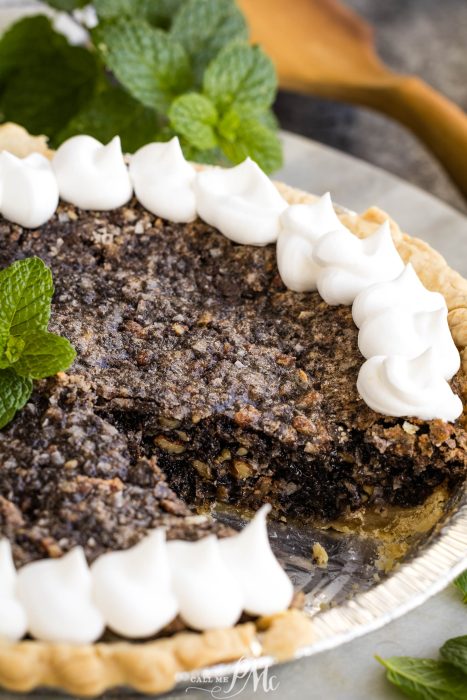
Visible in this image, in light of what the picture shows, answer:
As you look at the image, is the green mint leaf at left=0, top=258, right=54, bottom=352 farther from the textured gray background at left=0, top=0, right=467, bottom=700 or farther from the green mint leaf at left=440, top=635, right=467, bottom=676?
the green mint leaf at left=440, top=635, right=467, bottom=676

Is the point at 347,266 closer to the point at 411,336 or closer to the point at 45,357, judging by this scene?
the point at 411,336

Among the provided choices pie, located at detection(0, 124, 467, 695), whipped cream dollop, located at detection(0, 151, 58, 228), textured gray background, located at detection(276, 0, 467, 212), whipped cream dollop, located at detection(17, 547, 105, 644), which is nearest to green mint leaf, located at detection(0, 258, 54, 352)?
pie, located at detection(0, 124, 467, 695)

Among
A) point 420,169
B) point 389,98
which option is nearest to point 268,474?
point 389,98

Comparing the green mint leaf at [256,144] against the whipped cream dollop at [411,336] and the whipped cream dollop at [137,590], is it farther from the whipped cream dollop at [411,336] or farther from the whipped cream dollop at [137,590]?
the whipped cream dollop at [137,590]

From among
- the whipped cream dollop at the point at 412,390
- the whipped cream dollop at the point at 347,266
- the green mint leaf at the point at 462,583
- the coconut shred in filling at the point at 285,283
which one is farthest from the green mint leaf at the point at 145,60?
the green mint leaf at the point at 462,583

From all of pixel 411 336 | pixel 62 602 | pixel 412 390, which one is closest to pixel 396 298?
pixel 411 336

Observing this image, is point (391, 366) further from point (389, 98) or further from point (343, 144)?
point (343, 144)

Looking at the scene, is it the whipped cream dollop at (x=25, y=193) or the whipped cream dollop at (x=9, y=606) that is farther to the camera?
the whipped cream dollop at (x=25, y=193)
